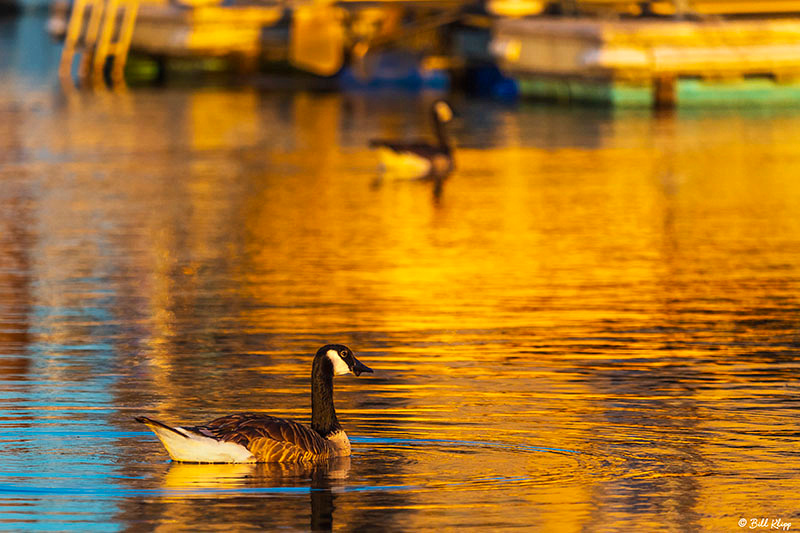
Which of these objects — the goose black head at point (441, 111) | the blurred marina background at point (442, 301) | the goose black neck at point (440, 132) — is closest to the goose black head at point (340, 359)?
the blurred marina background at point (442, 301)

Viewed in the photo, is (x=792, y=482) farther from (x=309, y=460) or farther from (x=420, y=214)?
(x=420, y=214)

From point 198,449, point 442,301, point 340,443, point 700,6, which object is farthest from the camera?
point 700,6

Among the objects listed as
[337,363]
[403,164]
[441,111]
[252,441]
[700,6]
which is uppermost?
[337,363]

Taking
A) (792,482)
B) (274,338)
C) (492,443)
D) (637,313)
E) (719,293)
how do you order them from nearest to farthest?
(792,482), (492,443), (274,338), (637,313), (719,293)

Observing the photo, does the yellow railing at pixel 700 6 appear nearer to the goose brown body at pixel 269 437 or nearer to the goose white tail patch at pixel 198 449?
the goose brown body at pixel 269 437

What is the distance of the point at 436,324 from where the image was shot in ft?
55.6

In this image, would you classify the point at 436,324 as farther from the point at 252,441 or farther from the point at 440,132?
the point at 440,132

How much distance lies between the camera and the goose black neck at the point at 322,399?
11.6 m

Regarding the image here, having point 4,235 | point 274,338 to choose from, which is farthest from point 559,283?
point 4,235

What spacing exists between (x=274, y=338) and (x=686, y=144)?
21420 millimetres

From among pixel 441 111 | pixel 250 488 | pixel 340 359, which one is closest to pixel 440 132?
pixel 441 111

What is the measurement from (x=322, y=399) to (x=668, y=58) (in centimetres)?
3456

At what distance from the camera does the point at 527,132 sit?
1580 inches

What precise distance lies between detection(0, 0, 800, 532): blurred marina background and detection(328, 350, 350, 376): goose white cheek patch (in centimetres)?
47
